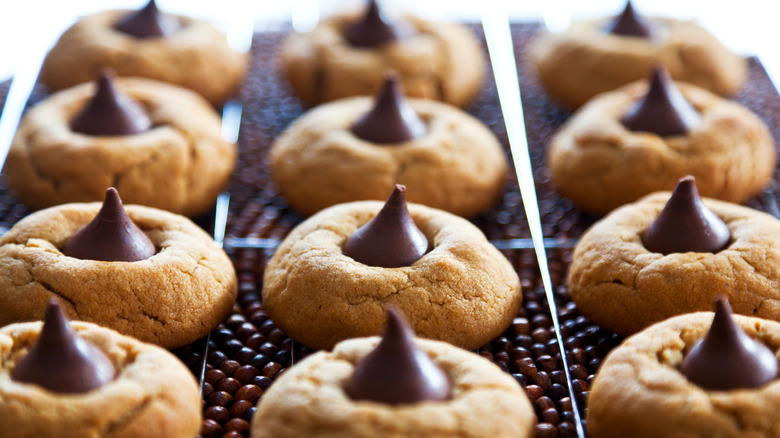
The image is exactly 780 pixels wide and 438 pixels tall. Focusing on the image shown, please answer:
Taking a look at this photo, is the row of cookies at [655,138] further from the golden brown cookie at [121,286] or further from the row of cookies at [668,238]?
the golden brown cookie at [121,286]

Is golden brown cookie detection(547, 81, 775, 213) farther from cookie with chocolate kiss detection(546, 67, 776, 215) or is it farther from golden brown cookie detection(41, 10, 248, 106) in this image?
golden brown cookie detection(41, 10, 248, 106)

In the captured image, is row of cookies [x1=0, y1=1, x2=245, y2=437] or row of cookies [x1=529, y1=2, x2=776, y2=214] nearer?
row of cookies [x1=0, y1=1, x2=245, y2=437]

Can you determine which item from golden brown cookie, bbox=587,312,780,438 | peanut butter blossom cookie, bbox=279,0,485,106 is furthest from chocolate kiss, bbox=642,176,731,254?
peanut butter blossom cookie, bbox=279,0,485,106

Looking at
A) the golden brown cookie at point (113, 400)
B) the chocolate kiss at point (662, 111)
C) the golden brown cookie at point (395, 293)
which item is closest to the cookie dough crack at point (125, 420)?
the golden brown cookie at point (113, 400)

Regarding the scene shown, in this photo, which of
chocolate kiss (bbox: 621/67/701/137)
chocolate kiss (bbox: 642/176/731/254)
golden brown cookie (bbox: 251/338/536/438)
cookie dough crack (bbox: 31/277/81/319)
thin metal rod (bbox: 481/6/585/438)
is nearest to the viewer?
golden brown cookie (bbox: 251/338/536/438)

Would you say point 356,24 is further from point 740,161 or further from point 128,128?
point 740,161

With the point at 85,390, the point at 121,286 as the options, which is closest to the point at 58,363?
the point at 85,390

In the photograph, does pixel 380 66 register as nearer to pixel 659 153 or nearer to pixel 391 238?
pixel 659 153
